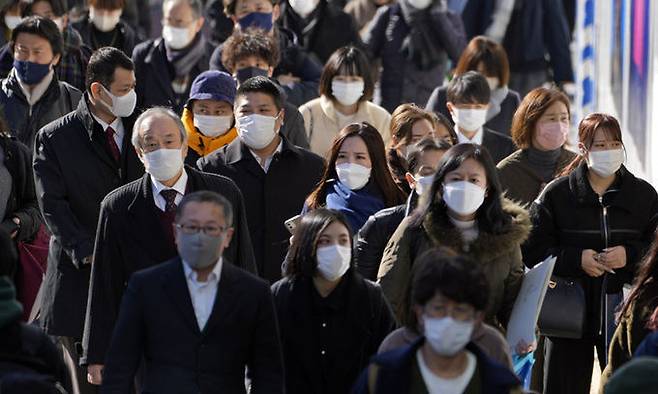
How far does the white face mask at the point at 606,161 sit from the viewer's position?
35.0ft

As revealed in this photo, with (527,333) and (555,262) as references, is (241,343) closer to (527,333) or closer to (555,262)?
(527,333)

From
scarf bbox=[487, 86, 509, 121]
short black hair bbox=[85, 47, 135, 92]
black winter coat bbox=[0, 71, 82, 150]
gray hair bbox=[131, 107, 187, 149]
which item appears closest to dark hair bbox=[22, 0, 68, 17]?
black winter coat bbox=[0, 71, 82, 150]

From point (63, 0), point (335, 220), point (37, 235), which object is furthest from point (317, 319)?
point (63, 0)

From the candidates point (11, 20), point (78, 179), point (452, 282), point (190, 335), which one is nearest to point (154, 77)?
point (11, 20)

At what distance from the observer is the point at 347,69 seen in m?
13.1

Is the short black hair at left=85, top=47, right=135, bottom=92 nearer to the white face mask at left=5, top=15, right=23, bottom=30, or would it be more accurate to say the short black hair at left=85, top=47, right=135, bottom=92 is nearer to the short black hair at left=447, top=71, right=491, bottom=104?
the short black hair at left=447, top=71, right=491, bottom=104

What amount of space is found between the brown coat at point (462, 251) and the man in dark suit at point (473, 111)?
10.6 feet

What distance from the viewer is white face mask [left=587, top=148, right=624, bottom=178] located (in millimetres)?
10664

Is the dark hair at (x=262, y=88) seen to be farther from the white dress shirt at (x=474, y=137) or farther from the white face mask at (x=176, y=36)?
the white face mask at (x=176, y=36)

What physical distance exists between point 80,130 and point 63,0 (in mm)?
4782

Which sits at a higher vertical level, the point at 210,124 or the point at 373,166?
the point at 210,124

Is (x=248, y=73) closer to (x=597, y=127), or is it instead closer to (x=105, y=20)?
(x=105, y=20)

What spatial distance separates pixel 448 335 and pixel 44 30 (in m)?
5.51

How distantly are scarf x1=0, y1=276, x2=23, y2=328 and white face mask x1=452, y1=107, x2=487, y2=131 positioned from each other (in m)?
5.22
